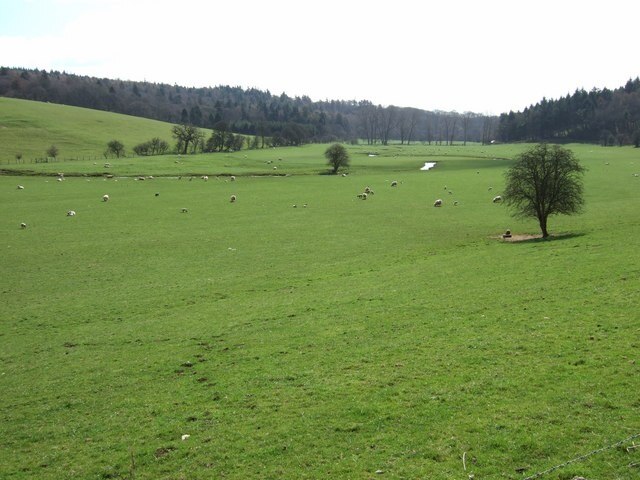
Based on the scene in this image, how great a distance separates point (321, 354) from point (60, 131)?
16423 cm

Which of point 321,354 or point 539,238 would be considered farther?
point 539,238

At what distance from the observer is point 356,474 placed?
11.4 metres

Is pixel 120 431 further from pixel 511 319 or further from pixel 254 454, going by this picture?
pixel 511 319

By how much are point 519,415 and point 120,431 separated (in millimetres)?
10585

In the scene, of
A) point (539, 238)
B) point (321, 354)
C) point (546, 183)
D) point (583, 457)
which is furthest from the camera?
point (546, 183)

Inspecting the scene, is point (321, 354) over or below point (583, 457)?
below

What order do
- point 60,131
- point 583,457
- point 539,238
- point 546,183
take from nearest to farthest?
point 583,457 < point 539,238 < point 546,183 < point 60,131

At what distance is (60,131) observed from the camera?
15825 cm

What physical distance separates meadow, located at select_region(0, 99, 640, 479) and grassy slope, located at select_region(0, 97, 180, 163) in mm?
103128

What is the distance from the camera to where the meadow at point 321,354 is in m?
12.4

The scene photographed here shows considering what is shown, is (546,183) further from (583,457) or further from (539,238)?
(583,457)

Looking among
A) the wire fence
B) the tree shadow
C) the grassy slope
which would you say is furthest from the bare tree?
the grassy slope

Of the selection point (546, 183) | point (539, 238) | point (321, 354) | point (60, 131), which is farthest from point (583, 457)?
point (60, 131)

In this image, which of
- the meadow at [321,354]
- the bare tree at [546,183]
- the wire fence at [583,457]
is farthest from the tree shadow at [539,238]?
the wire fence at [583,457]
